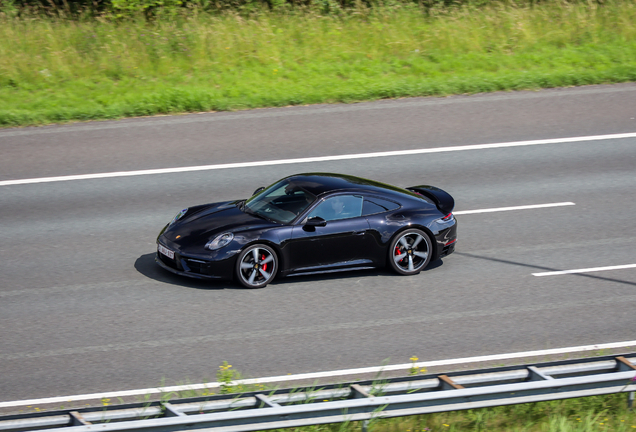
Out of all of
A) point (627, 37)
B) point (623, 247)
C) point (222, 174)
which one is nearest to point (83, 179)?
point (222, 174)

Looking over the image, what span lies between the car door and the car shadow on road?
272 mm

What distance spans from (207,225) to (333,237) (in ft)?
5.48

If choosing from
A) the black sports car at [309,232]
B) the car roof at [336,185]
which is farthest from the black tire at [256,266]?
the car roof at [336,185]

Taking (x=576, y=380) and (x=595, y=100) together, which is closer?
(x=576, y=380)

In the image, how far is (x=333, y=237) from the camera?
1032 centimetres

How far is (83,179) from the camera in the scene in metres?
13.9

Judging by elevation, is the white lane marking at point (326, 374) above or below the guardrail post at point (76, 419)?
below

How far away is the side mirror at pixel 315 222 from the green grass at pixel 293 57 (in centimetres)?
750

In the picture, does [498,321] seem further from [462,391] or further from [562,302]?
[462,391]

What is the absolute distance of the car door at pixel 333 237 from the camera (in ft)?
33.4

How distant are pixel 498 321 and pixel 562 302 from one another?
3.62 feet

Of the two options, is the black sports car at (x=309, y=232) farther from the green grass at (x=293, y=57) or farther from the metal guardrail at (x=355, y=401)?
the green grass at (x=293, y=57)

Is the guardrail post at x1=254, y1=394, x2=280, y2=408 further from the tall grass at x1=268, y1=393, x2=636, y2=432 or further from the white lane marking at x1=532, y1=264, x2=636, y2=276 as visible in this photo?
the white lane marking at x1=532, y1=264, x2=636, y2=276

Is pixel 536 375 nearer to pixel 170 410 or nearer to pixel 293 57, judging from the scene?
pixel 170 410
